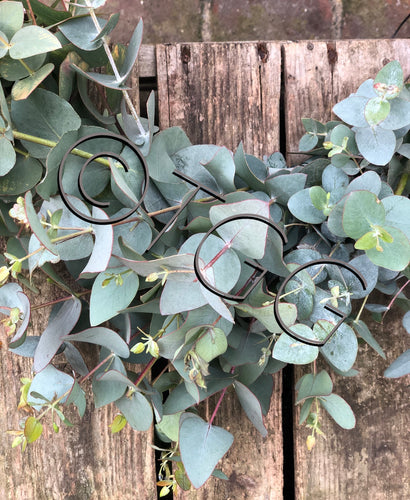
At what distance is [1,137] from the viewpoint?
1.97 ft

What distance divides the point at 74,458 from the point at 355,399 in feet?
1.45

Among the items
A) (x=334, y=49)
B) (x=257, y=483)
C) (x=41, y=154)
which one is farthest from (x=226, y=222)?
(x=257, y=483)

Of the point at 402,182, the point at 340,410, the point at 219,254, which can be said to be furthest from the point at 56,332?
the point at 402,182

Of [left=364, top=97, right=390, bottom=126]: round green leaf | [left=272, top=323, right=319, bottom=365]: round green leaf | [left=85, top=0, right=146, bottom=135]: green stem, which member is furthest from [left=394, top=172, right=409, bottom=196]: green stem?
[left=85, top=0, right=146, bottom=135]: green stem

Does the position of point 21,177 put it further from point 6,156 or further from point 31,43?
point 31,43

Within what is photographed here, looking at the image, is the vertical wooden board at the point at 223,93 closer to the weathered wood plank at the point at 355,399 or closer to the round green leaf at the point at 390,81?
the weathered wood plank at the point at 355,399

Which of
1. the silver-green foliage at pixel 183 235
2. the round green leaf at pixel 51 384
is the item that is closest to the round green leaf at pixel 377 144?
the silver-green foliage at pixel 183 235

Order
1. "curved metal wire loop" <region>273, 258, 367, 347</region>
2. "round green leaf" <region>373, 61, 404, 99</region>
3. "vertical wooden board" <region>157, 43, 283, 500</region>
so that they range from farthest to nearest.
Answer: "vertical wooden board" <region>157, 43, 283, 500</region> < "round green leaf" <region>373, 61, 404, 99</region> < "curved metal wire loop" <region>273, 258, 367, 347</region>

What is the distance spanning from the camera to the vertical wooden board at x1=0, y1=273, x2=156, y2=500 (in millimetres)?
786

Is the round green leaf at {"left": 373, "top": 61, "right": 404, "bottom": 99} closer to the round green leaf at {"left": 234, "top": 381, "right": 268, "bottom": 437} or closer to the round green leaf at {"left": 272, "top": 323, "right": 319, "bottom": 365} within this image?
the round green leaf at {"left": 272, "top": 323, "right": 319, "bottom": 365}

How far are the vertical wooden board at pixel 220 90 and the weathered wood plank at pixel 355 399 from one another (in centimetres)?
3

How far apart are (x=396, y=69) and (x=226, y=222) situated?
0.94 ft

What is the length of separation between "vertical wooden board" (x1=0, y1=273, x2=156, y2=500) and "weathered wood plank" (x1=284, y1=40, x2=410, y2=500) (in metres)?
0.25

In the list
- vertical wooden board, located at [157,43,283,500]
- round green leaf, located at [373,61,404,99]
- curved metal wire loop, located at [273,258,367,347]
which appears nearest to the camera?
curved metal wire loop, located at [273,258,367,347]
